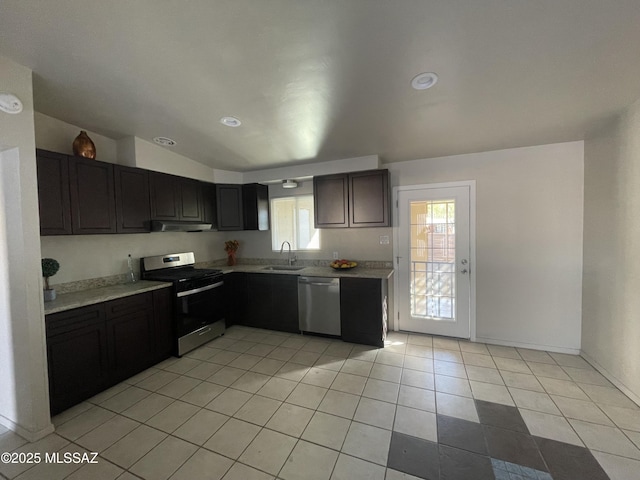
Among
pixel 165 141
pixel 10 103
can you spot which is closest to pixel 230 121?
pixel 165 141

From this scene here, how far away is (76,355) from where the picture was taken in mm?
2156

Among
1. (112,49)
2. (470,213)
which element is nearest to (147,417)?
(112,49)

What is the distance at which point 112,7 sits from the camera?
4.62 ft

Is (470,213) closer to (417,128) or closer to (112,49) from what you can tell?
(417,128)

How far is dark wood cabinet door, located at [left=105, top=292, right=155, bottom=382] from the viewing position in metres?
2.43

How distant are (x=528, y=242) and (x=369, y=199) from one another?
1967 mm

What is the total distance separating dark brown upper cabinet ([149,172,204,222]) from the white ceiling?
0.68 metres

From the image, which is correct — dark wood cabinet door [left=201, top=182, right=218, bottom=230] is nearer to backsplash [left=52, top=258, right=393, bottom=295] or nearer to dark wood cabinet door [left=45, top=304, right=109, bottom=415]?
backsplash [left=52, top=258, right=393, bottom=295]

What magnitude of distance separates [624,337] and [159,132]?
5004mm

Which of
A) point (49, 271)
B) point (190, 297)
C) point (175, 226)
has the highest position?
point (175, 226)

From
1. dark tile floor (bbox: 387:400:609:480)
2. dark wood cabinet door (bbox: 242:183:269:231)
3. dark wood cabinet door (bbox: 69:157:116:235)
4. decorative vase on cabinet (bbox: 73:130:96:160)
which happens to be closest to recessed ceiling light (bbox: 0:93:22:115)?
dark wood cabinet door (bbox: 69:157:116:235)

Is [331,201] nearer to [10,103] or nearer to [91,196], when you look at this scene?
[91,196]

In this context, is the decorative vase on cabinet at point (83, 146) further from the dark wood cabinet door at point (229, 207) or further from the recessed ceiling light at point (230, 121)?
the dark wood cabinet door at point (229, 207)

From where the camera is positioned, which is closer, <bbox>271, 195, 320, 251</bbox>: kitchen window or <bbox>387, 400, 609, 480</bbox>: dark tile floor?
<bbox>387, 400, 609, 480</bbox>: dark tile floor
